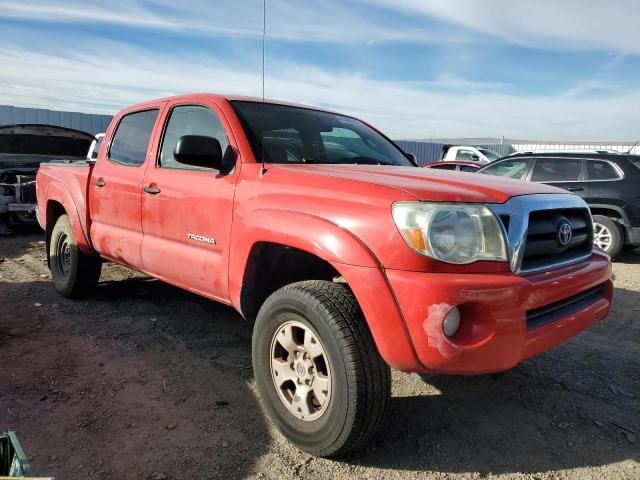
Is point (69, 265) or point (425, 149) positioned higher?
point (425, 149)

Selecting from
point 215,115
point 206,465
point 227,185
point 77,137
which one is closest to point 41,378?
point 206,465

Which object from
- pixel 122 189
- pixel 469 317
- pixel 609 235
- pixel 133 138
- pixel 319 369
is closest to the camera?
pixel 469 317

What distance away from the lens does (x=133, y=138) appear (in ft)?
13.8

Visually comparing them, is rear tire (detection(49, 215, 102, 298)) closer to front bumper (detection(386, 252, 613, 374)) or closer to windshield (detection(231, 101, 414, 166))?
windshield (detection(231, 101, 414, 166))

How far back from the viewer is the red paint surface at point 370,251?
6.97ft

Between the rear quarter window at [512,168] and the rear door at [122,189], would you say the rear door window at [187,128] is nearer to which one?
the rear door at [122,189]

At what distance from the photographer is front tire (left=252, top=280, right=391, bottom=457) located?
2266 millimetres

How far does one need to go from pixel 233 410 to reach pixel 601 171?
6873 mm

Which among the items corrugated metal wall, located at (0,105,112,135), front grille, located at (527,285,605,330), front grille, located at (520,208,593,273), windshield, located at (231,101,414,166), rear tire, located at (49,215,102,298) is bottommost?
rear tire, located at (49,215,102,298)

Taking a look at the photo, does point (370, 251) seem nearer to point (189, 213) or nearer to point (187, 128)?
point (189, 213)

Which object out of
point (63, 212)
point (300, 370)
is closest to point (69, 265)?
point (63, 212)

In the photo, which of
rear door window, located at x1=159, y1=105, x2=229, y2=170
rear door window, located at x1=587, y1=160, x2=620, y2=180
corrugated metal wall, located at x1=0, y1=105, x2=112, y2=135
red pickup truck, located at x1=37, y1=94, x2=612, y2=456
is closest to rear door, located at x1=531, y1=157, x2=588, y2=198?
rear door window, located at x1=587, y1=160, x2=620, y2=180

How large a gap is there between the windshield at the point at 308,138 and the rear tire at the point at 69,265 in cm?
235

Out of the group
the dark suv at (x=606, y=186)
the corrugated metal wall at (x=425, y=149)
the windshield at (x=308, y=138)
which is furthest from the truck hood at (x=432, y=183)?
the corrugated metal wall at (x=425, y=149)
